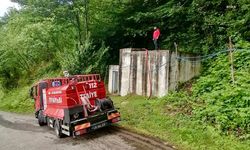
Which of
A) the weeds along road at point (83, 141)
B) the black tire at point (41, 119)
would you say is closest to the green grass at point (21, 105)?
the black tire at point (41, 119)

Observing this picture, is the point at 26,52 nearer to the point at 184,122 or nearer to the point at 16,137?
the point at 16,137

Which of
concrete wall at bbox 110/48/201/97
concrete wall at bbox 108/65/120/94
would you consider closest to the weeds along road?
concrete wall at bbox 110/48/201/97

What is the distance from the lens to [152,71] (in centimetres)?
1536

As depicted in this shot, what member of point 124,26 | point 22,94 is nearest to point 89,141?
point 124,26

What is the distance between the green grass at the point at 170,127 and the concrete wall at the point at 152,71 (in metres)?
0.80

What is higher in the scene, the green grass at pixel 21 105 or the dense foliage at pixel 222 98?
the dense foliage at pixel 222 98

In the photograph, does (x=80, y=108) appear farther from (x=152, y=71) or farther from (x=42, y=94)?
(x=152, y=71)

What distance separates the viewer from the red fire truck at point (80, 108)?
11.4 metres

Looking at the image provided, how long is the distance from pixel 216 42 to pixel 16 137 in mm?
10429

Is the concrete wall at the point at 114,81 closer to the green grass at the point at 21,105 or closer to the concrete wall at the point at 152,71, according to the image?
the concrete wall at the point at 152,71

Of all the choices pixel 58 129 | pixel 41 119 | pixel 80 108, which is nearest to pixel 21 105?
pixel 41 119

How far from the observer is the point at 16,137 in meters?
13.4

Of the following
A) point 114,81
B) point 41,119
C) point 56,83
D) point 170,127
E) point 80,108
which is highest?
point 56,83

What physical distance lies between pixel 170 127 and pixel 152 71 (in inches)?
195
